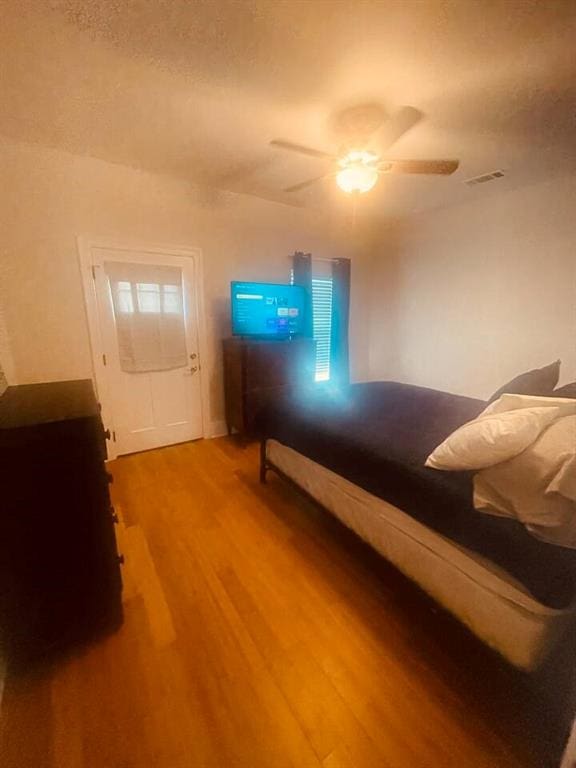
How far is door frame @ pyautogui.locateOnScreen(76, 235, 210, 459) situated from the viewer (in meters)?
2.70

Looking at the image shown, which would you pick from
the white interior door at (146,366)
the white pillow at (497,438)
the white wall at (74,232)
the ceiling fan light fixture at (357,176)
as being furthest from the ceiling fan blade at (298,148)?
the white pillow at (497,438)

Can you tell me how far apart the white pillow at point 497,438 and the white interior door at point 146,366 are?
Result: 2.78 meters

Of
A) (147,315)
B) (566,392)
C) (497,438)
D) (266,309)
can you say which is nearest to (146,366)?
(147,315)

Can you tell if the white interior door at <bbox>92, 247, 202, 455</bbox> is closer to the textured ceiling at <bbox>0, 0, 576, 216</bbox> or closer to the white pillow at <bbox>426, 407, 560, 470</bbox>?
the textured ceiling at <bbox>0, 0, 576, 216</bbox>

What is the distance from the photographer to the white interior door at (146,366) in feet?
9.38

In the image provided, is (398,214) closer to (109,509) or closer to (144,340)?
(144,340)

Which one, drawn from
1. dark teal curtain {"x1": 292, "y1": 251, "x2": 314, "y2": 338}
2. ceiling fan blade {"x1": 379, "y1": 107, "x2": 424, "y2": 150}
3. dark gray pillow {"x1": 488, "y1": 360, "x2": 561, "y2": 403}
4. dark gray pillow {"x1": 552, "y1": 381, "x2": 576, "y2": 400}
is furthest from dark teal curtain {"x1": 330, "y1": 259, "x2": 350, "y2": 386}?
dark gray pillow {"x1": 552, "y1": 381, "x2": 576, "y2": 400}

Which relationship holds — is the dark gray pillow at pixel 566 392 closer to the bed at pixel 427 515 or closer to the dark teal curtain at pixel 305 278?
the bed at pixel 427 515

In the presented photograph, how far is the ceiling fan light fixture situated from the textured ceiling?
0.35 metres

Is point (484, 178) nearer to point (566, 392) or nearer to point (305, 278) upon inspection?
point (305, 278)

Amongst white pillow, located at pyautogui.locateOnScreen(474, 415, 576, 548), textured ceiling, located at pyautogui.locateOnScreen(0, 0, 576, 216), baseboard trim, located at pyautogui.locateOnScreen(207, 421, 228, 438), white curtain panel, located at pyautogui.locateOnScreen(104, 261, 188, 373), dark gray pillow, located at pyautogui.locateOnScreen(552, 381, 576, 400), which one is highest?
textured ceiling, located at pyautogui.locateOnScreen(0, 0, 576, 216)

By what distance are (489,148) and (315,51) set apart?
1748 mm

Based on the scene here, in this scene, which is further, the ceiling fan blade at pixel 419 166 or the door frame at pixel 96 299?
the door frame at pixel 96 299

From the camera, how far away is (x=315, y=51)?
155 centimetres
